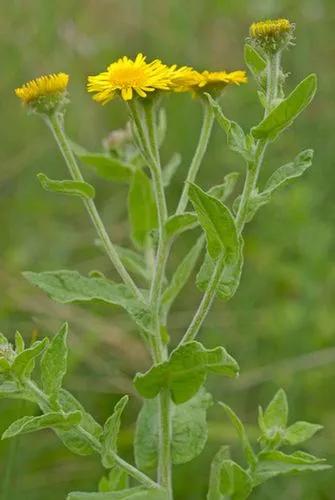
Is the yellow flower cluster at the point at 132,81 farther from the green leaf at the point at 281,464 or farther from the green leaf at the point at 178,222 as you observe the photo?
the green leaf at the point at 281,464

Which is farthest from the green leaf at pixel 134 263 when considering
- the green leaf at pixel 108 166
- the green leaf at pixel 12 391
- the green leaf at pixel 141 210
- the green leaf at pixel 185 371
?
the green leaf at pixel 12 391

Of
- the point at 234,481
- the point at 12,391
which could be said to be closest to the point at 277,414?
the point at 234,481

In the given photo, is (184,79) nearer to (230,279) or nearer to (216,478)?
(230,279)

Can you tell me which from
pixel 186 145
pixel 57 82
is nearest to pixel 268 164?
pixel 186 145

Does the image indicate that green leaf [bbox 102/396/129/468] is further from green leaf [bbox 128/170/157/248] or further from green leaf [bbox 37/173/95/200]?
green leaf [bbox 128/170/157/248]

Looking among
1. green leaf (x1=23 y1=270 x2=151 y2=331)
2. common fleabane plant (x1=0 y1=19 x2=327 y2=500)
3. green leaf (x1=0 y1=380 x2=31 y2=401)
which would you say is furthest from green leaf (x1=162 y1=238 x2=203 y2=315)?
green leaf (x1=0 y1=380 x2=31 y2=401)

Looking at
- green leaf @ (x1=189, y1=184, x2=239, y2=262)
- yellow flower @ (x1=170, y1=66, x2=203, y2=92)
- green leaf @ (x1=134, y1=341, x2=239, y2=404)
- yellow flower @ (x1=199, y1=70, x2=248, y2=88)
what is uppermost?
yellow flower @ (x1=199, y1=70, x2=248, y2=88)
